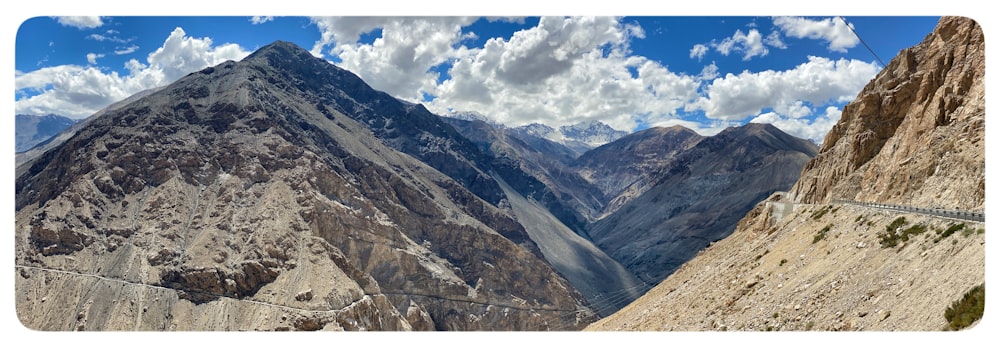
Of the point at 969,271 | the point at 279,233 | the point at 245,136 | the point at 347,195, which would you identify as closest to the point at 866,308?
the point at 969,271

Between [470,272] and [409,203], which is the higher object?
[409,203]

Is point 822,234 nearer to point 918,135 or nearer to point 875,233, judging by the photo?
point 875,233

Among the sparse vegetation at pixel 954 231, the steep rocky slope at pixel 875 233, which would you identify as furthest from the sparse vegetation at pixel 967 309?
the sparse vegetation at pixel 954 231

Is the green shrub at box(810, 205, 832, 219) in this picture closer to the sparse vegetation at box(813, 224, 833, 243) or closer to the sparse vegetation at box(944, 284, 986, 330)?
the sparse vegetation at box(813, 224, 833, 243)

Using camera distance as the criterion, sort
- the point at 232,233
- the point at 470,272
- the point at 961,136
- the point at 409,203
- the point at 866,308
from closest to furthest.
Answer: the point at 866,308 → the point at 961,136 → the point at 232,233 → the point at 470,272 → the point at 409,203

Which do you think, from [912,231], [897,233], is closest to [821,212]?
[897,233]

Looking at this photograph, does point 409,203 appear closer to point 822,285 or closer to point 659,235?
point 659,235
